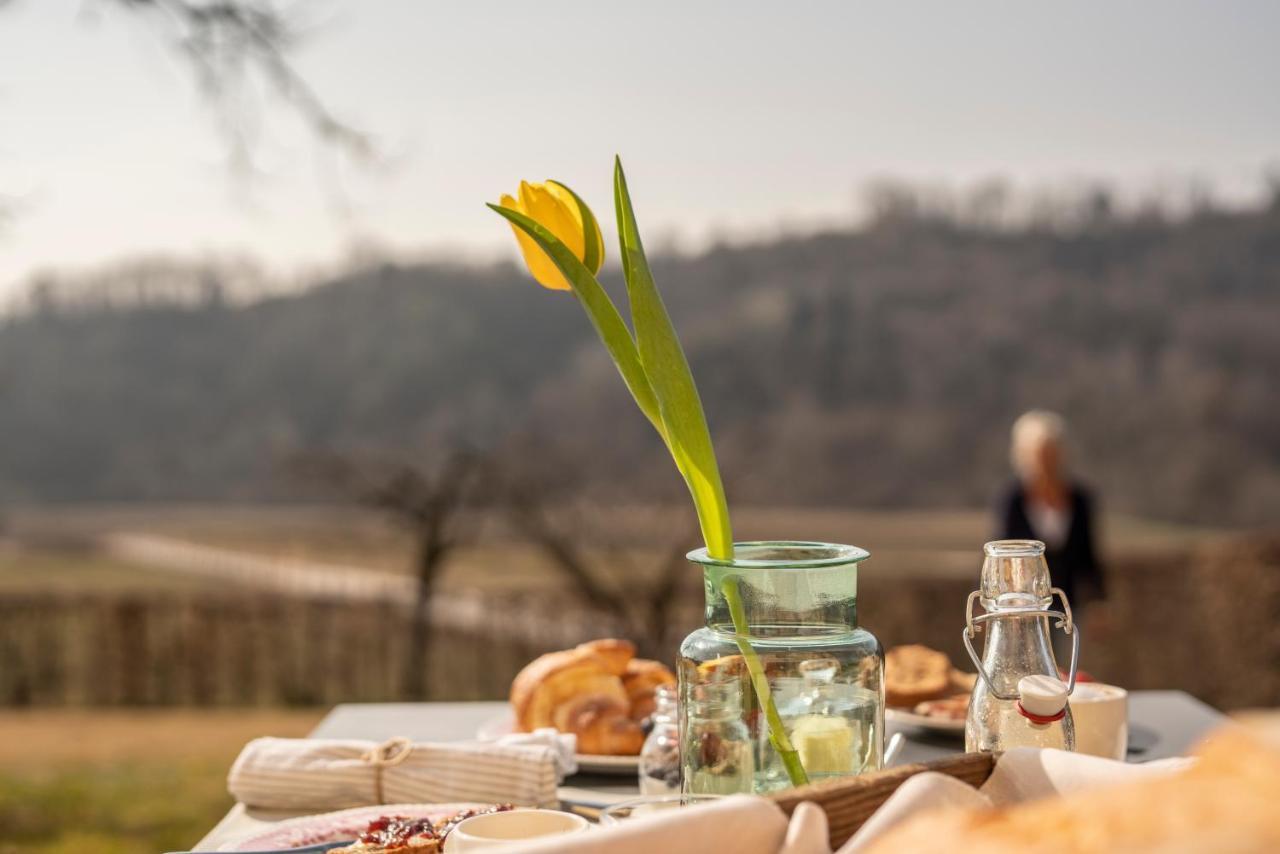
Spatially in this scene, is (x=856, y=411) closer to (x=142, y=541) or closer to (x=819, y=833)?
(x=142, y=541)

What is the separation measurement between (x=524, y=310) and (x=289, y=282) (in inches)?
133

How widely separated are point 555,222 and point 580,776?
0.88m

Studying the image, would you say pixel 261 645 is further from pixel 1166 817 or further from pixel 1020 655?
pixel 1166 817

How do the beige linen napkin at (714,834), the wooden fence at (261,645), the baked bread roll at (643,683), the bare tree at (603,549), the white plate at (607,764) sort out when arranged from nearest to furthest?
the beige linen napkin at (714,834), the white plate at (607,764), the baked bread roll at (643,683), the bare tree at (603,549), the wooden fence at (261,645)

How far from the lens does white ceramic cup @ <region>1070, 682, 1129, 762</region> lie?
53.7 inches

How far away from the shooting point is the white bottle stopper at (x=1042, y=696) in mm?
1127

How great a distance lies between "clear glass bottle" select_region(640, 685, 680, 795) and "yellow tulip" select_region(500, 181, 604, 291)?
23.5 inches

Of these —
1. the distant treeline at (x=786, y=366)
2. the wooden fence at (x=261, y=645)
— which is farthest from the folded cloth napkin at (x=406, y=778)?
the distant treeline at (x=786, y=366)

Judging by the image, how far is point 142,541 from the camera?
1681 cm

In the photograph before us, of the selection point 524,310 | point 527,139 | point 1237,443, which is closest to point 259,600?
point 527,139

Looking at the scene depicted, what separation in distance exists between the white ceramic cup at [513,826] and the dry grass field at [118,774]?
4.91 m

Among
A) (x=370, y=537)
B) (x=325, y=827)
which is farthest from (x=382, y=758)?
(x=370, y=537)

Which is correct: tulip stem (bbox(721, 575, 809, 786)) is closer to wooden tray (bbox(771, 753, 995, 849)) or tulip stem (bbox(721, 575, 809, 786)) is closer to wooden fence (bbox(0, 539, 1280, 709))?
wooden tray (bbox(771, 753, 995, 849))

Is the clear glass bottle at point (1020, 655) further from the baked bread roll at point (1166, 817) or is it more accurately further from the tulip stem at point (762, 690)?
the baked bread roll at point (1166, 817)
